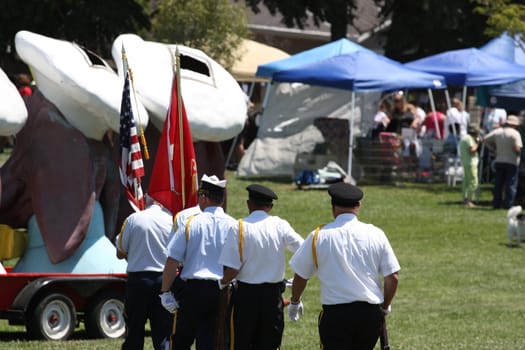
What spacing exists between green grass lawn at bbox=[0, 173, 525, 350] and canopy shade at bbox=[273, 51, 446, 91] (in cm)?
231

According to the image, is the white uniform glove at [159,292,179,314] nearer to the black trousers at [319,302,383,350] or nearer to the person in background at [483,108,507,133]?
the black trousers at [319,302,383,350]

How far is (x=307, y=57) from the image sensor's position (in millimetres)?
29516

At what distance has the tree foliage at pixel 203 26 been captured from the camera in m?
36.2

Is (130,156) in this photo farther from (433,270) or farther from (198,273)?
(433,270)

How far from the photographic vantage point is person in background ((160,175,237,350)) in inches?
395

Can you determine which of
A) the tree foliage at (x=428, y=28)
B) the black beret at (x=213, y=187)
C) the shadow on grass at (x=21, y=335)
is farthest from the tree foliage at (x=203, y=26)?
the black beret at (x=213, y=187)

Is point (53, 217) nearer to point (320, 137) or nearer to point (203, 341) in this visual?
point (203, 341)

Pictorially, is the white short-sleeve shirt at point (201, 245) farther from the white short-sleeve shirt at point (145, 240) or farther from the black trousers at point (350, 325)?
the black trousers at point (350, 325)

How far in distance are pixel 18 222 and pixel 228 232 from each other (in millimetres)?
5019

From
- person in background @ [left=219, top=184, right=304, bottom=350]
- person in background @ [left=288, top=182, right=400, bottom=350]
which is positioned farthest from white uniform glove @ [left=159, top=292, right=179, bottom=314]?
person in background @ [left=288, top=182, right=400, bottom=350]

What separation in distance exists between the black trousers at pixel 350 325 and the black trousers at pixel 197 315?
144 centimetres

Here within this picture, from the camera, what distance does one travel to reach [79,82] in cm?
1382

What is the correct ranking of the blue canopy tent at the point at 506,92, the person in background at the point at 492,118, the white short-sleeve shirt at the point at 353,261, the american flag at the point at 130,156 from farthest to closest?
1. the person in background at the point at 492,118
2. the blue canopy tent at the point at 506,92
3. the american flag at the point at 130,156
4. the white short-sleeve shirt at the point at 353,261

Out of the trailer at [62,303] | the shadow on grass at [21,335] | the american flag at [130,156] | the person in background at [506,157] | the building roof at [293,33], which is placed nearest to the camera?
the american flag at [130,156]
